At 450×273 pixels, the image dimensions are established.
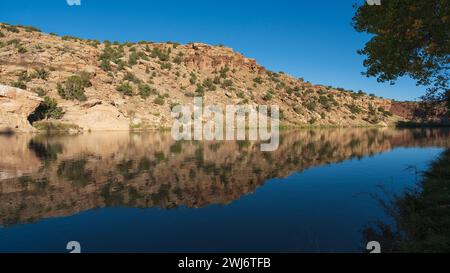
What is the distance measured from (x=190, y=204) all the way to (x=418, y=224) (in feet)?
21.4

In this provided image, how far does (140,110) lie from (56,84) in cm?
1471

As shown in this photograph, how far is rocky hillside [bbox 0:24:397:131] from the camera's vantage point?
54.1 m

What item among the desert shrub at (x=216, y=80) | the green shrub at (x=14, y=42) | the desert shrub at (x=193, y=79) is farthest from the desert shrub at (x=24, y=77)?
the desert shrub at (x=216, y=80)

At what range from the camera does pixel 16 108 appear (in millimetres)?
47000

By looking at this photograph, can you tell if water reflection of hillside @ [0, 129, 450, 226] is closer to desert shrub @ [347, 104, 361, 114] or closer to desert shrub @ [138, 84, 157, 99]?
desert shrub @ [138, 84, 157, 99]

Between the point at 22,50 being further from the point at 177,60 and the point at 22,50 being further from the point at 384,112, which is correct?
the point at 384,112

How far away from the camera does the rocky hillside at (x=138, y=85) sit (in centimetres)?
5409

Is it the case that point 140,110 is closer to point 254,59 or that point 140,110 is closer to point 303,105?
point 303,105

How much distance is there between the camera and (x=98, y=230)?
28.3 feet

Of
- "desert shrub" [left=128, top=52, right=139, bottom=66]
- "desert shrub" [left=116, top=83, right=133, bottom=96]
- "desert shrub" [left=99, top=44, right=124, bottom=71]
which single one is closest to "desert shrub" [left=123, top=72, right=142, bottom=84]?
"desert shrub" [left=99, top=44, right=124, bottom=71]

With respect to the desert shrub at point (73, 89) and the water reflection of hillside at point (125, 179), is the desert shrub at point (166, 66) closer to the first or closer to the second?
the desert shrub at point (73, 89)

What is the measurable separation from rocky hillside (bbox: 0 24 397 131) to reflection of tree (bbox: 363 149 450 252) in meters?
48.8

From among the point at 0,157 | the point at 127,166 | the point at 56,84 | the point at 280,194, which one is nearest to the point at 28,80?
the point at 56,84

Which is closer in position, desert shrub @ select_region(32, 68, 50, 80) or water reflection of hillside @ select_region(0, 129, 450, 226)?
water reflection of hillside @ select_region(0, 129, 450, 226)
